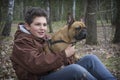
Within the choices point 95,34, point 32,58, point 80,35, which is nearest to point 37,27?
point 32,58

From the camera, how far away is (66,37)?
468 cm

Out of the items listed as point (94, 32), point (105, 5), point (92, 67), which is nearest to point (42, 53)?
point (92, 67)

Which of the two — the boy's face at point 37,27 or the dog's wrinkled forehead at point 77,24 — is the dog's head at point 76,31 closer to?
the dog's wrinkled forehead at point 77,24

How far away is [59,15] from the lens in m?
45.1

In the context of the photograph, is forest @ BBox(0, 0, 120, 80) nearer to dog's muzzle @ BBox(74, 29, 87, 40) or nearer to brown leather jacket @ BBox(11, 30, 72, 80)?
dog's muzzle @ BBox(74, 29, 87, 40)

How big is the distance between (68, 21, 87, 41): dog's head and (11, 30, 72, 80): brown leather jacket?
1.06m

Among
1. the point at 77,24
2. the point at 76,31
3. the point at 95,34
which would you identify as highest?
the point at 77,24

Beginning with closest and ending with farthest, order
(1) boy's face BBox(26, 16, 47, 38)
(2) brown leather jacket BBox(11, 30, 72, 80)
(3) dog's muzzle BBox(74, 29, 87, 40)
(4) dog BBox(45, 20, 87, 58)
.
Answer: (2) brown leather jacket BBox(11, 30, 72, 80), (1) boy's face BBox(26, 16, 47, 38), (4) dog BBox(45, 20, 87, 58), (3) dog's muzzle BBox(74, 29, 87, 40)

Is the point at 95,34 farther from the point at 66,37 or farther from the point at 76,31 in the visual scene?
the point at 66,37

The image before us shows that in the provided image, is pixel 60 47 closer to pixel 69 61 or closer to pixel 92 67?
pixel 69 61

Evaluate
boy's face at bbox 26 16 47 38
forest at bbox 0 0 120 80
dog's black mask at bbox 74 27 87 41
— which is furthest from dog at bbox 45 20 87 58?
forest at bbox 0 0 120 80

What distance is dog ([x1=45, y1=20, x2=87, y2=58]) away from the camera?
167 inches

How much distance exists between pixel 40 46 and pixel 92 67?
830mm

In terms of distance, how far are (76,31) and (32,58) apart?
5.31 ft
